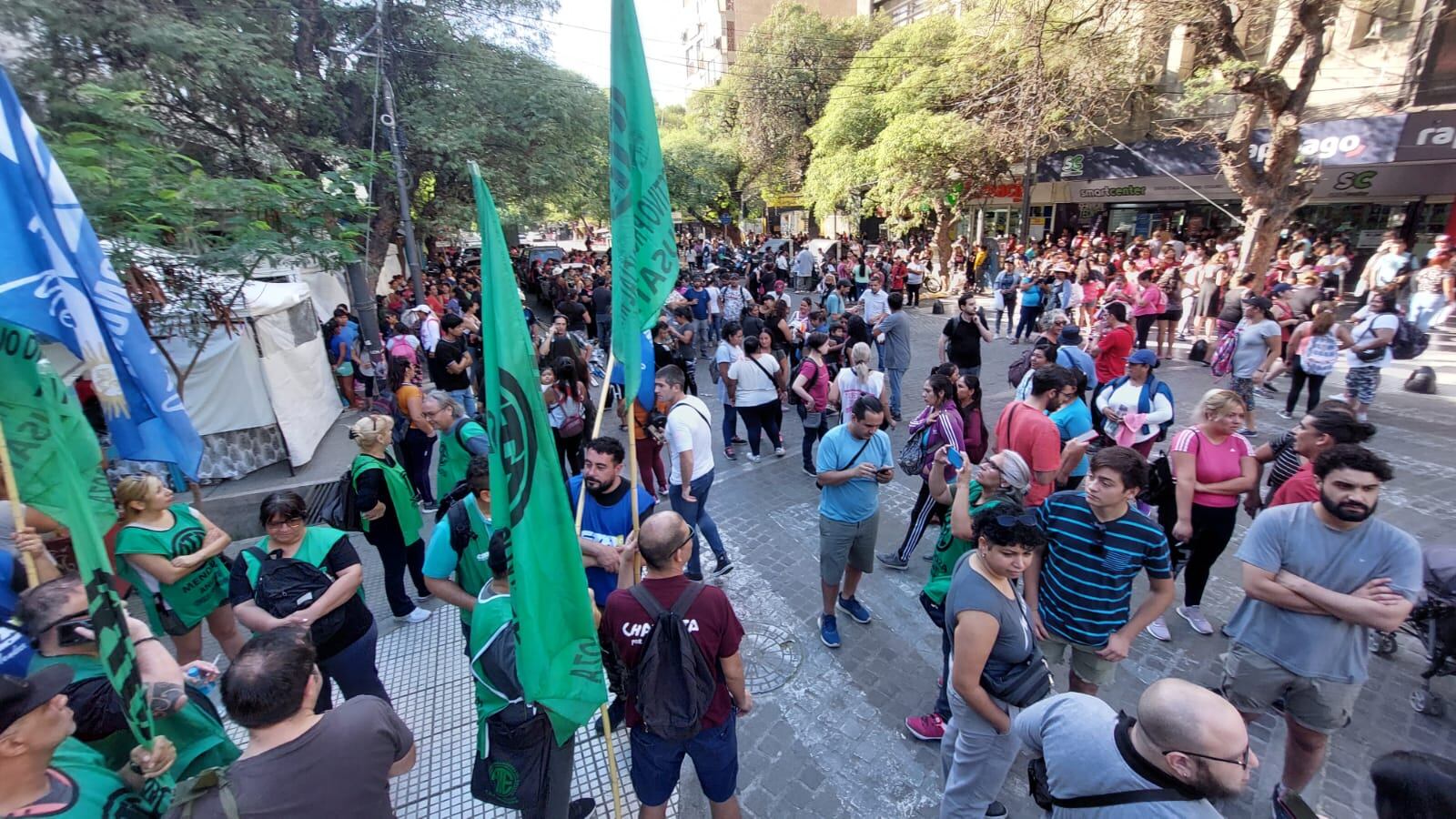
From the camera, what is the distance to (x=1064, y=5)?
12.1 meters

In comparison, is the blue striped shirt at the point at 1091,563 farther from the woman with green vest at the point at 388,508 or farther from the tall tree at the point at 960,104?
the tall tree at the point at 960,104

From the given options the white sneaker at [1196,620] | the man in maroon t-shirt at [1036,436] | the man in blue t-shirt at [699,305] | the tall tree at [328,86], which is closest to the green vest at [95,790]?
the man in maroon t-shirt at [1036,436]

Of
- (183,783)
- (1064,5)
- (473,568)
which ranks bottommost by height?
(473,568)

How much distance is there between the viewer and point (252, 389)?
27.0ft

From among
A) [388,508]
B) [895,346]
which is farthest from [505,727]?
[895,346]

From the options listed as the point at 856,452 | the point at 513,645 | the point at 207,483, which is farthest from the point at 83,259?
the point at 207,483

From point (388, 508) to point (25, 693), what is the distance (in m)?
2.86

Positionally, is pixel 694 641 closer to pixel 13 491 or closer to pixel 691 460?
pixel 13 491

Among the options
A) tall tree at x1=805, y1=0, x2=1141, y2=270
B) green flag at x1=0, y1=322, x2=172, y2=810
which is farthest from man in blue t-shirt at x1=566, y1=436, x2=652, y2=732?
tall tree at x1=805, y1=0, x2=1141, y2=270

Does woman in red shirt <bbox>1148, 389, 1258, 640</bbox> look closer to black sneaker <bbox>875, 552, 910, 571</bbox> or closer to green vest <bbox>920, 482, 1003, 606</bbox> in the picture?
green vest <bbox>920, 482, 1003, 606</bbox>

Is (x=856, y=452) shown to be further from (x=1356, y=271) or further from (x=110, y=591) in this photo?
(x=1356, y=271)

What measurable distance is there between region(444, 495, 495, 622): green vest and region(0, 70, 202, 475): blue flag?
48.2 inches

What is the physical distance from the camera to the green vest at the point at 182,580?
11.1 ft

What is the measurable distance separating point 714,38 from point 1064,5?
4417 centimetres
